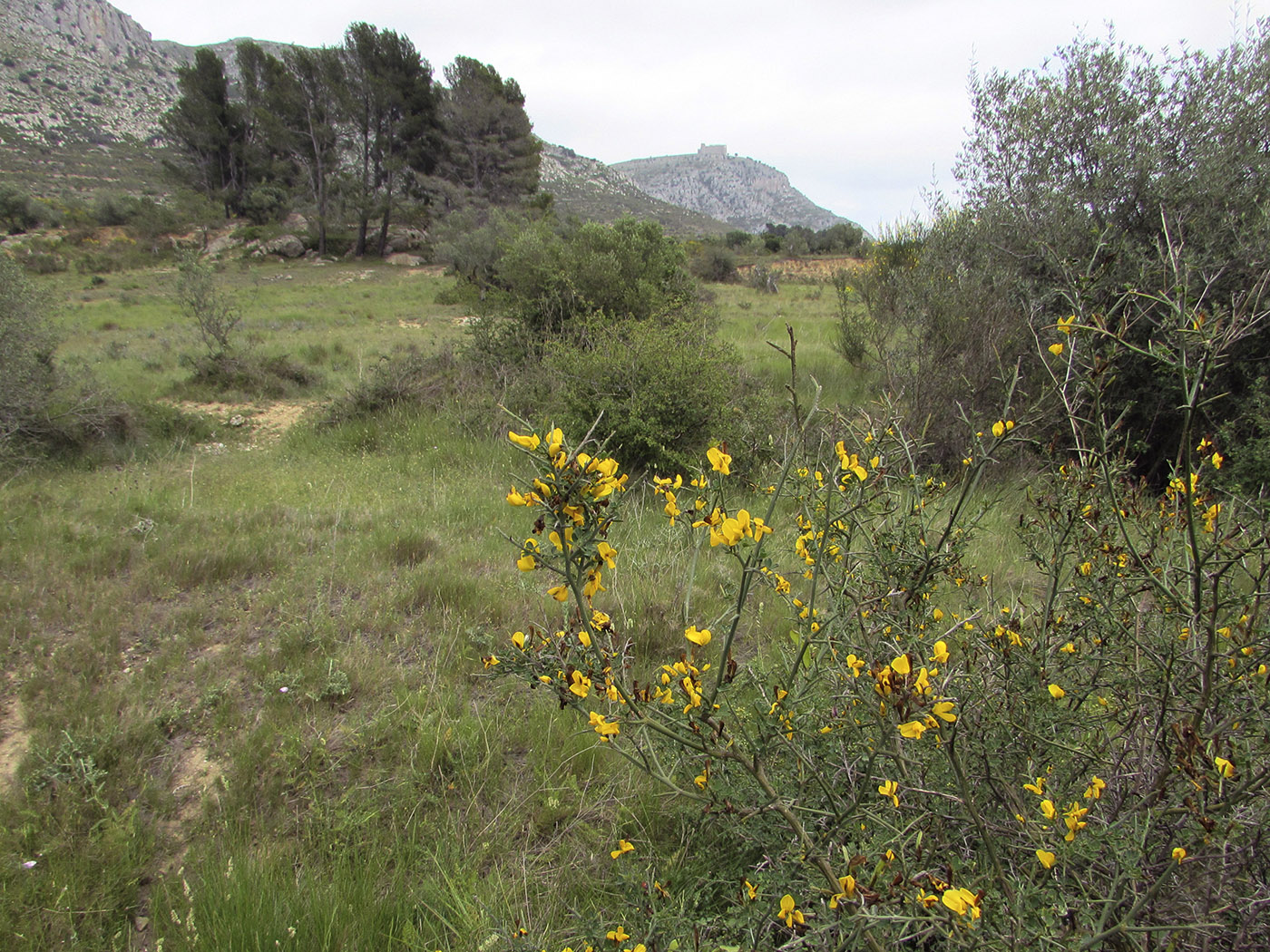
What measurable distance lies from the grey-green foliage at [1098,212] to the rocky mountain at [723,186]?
10297 centimetres

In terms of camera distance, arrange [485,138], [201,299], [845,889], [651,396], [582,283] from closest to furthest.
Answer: [845,889] → [651,396] → [582,283] → [201,299] → [485,138]

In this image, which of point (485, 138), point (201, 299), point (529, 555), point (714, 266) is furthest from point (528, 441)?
point (485, 138)

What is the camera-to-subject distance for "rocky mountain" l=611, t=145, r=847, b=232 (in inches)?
4259

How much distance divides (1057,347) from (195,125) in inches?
1606

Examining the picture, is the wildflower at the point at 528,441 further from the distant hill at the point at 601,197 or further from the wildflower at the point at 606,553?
the distant hill at the point at 601,197

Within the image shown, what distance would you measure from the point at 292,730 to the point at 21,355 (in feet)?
21.6

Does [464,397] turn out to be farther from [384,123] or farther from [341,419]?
[384,123]

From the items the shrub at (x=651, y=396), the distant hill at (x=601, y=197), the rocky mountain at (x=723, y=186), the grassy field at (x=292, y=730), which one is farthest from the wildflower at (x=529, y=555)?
the rocky mountain at (x=723, y=186)

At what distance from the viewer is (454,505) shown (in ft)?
15.5

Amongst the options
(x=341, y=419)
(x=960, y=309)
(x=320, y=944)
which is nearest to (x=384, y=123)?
(x=341, y=419)

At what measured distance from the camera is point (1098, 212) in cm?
600

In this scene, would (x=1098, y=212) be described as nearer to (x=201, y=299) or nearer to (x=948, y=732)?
(x=948, y=732)

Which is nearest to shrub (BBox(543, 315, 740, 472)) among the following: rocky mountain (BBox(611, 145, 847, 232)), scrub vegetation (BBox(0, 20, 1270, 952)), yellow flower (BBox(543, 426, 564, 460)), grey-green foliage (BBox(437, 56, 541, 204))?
scrub vegetation (BBox(0, 20, 1270, 952))

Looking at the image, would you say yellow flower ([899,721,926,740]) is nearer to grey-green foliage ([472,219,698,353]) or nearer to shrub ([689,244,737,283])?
grey-green foliage ([472,219,698,353])
